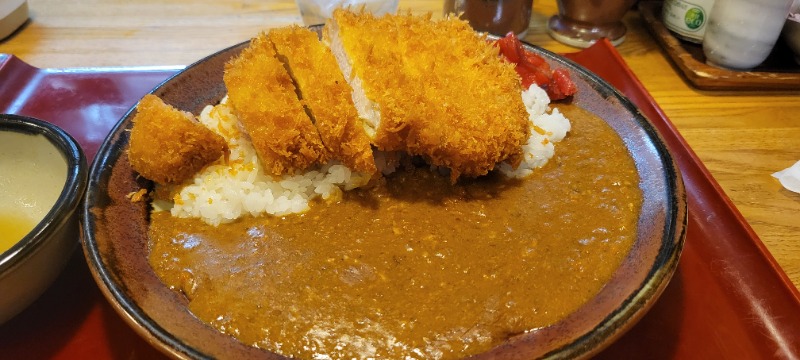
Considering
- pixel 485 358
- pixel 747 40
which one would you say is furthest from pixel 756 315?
pixel 747 40

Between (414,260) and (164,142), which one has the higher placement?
(164,142)

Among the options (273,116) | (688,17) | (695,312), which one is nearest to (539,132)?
(695,312)

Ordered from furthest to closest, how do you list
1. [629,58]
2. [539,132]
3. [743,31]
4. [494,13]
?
[629,58] → [494,13] → [743,31] → [539,132]

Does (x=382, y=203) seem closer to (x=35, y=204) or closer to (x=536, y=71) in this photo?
(x=536, y=71)

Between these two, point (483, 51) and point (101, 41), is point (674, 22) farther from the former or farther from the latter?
point (101, 41)

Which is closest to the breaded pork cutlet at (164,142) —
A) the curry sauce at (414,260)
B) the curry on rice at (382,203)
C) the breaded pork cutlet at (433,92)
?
the curry on rice at (382,203)

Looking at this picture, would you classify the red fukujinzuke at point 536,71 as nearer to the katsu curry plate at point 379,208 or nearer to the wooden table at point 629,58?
the katsu curry plate at point 379,208

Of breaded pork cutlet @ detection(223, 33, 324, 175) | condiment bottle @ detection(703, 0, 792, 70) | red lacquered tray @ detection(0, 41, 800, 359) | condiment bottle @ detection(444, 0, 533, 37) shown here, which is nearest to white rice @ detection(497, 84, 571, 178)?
red lacquered tray @ detection(0, 41, 800, 359)
